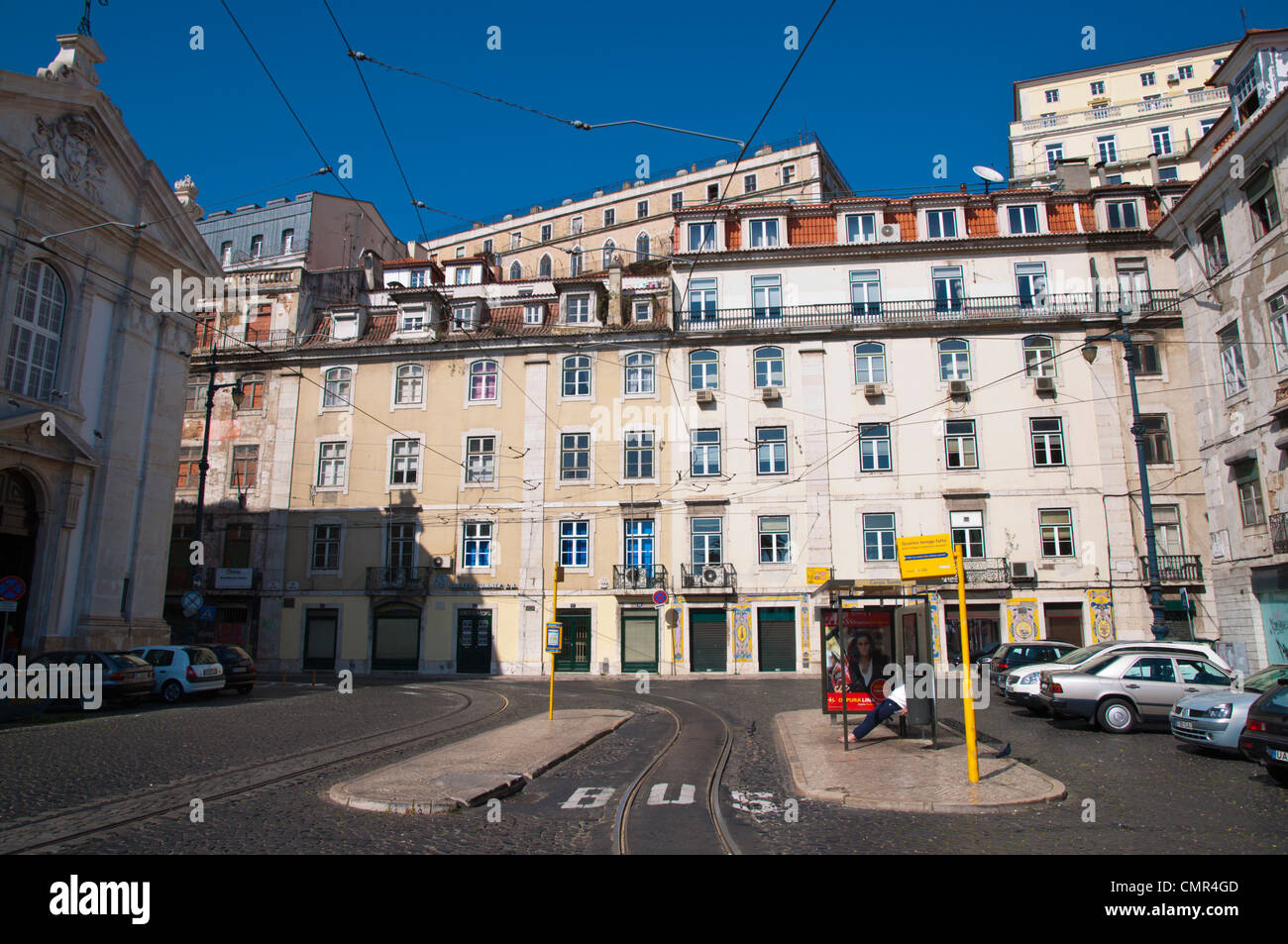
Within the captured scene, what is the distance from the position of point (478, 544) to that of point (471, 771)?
25.3 m

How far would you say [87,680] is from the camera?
60.5 ft

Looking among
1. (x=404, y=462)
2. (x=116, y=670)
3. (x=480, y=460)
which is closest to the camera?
(x=116, y=670)

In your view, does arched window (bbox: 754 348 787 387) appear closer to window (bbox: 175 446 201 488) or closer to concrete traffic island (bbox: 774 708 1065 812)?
concrete traffic island (bbox: 774 708 1065 812)

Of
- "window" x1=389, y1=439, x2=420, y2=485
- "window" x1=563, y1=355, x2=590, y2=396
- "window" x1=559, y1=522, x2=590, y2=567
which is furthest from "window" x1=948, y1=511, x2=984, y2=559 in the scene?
"window" x1=389, y1=439, x2=420, y2=485

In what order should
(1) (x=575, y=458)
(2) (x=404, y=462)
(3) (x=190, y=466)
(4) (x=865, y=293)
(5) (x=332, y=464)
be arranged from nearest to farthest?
(1) (x=575, y=458)
(4) (x=865, y=293)
(2) (x=404, y=462)
(5) (x=332, y=464)
(3) (x=190, y=466)

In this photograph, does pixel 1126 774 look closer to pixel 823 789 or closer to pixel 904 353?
pixel 823 789

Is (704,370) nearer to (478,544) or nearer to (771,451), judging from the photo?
(771,451)

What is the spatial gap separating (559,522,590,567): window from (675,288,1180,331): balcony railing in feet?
32.0

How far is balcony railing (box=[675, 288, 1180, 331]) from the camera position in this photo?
33.9m

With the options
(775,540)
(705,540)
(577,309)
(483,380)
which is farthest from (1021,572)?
(483,380)

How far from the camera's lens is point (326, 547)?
3594 centimetres

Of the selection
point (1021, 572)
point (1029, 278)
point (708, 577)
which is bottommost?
point (708, 577)

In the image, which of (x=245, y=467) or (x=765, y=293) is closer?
(x=765, y=293)
